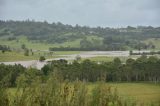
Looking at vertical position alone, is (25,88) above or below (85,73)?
above

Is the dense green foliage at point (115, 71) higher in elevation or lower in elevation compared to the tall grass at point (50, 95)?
lower

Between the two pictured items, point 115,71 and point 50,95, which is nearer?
point 50,95

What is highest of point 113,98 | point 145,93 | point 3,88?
point 3,88

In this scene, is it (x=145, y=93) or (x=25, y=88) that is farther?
(x=145, y=93)

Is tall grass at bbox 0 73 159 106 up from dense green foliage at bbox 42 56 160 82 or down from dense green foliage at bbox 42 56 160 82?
up

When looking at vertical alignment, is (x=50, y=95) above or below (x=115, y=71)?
above

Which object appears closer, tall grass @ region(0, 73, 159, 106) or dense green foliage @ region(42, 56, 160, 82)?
tall grass @ region(0, 73, 159, 106)

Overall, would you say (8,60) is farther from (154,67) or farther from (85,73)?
(154,67)

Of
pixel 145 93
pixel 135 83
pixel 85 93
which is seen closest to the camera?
pixel 85 93

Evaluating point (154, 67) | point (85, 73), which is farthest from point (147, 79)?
point (85, 73)

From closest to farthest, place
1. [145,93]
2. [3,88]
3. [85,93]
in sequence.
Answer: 1. [3,88]
2. [85,93]
3. [145,93]

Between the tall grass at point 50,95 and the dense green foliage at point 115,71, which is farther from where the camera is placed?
the dense green foliage at point 115,71
